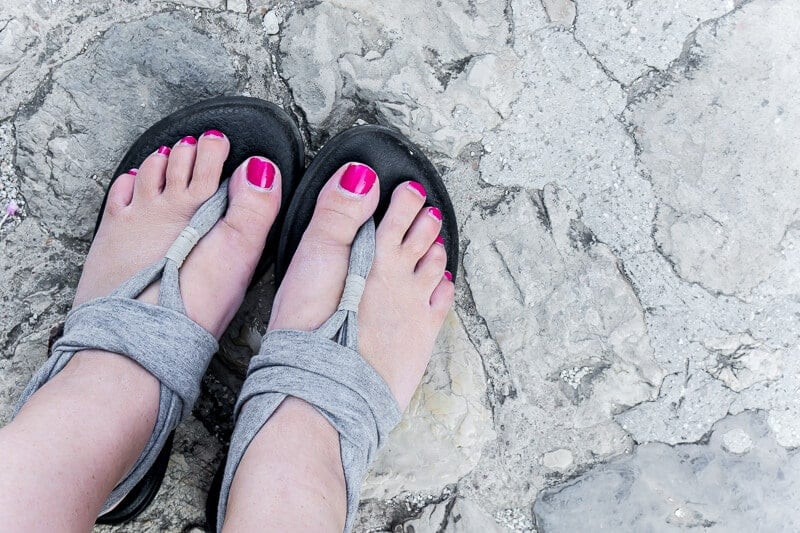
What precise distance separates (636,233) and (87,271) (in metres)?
0.99

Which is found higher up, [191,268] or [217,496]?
[191,268]

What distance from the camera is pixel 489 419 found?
1203mm

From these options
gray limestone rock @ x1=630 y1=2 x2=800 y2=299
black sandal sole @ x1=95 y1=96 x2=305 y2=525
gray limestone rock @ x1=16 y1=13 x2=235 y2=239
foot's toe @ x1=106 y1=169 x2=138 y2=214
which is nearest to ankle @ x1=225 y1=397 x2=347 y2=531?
black sandal sole @ x1=95 y1=96 x2=305 y2=525

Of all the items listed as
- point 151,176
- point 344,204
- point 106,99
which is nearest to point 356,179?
point 344,204

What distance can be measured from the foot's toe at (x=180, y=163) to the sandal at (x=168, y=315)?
31 mm

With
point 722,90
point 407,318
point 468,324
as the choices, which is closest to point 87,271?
point 407,318

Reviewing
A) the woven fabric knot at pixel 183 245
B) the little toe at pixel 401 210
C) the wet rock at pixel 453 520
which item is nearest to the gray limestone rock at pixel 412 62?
the little toe at pixel 401 210

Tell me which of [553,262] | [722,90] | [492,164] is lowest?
[553,262]

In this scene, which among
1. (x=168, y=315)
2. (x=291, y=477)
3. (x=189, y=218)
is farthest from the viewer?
(x=189, y=218)

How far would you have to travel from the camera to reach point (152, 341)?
1.03 metres

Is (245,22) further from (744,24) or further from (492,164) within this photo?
(744,24)

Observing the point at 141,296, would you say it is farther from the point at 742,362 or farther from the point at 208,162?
the point at 742,362

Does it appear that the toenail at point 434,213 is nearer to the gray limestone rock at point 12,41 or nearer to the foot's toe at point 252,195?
the foot's toe at point 252,195

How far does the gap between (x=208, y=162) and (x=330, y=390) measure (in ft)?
1.52
